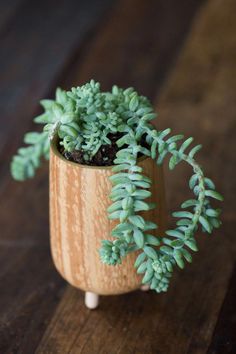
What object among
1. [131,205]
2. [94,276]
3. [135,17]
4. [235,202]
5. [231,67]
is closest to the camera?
[131,205]

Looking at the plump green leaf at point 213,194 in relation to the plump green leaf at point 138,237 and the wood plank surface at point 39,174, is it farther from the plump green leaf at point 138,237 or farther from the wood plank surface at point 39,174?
the wood plank surface at point 39,174

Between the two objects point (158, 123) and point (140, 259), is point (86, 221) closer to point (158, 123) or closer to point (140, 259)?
point (140, 259)

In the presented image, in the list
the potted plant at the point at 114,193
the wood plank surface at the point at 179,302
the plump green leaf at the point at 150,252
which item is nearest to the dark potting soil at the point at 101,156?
the potted plant at the point at 114,193

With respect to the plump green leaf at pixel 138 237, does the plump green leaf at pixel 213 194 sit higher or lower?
higher

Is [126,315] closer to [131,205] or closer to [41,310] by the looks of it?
[41,310]

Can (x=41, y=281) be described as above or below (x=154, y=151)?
below

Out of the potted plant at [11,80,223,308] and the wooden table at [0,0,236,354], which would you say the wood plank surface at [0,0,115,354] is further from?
the potted plant at [11,80,223,308]

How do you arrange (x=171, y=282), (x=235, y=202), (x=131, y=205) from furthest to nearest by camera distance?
1. (x=235, y=202)
2. (x=171, y=282)
3. (x=131, y=205)

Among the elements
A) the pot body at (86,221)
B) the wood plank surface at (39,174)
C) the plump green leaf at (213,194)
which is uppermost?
the plump green leaf at (213,194)

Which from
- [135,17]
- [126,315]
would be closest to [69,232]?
[126,315]
